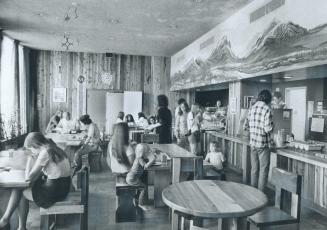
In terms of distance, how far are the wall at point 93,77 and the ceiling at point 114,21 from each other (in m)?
1.36

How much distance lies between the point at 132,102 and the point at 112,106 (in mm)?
781

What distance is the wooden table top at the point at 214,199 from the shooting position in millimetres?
2248

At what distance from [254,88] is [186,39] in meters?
3.00

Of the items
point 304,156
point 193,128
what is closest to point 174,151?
point 304,156

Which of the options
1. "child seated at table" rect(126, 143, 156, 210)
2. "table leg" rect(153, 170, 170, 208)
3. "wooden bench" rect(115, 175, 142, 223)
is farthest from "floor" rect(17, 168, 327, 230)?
"child seated at table" rect(126, 143, 156, 210)

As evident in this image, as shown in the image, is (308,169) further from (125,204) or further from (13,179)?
(13,179)

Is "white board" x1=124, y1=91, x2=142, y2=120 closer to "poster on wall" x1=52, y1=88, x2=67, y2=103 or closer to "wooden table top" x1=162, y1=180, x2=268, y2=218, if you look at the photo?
"poster on wall" x1=52, y1=88, x2=67, y2=103

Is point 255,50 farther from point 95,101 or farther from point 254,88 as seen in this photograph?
point 95,101

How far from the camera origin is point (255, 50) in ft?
17.0

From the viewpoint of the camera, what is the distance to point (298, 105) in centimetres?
802

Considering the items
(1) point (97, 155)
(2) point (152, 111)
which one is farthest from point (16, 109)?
(2) point (152, 111)

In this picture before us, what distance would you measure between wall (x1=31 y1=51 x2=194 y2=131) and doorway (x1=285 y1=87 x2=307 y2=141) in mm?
3744

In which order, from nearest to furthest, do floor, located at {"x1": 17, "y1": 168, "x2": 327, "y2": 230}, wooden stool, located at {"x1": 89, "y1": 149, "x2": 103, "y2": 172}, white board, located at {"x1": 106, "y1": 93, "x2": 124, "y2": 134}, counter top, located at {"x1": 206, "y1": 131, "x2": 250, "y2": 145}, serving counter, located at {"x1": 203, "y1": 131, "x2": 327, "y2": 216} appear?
floor, located at {"x1": 17, "y1": 168, "x2": 327, "y2": 230} < serving counter, located at {"x1": 203, "y1": 131, "x2": 327, "y2": 216} < counter top, located at {"x1": 206, "y1": 131, "x2": 250, "y2": 145} < wooden stool, located at {"x1": 89, "y1": 149, "x2": 103, "y2": 172} < white board, located at {"x1": 106, "y1": 93, "x2": 124, "y2": 134}

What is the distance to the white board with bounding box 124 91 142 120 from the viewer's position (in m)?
11.4
